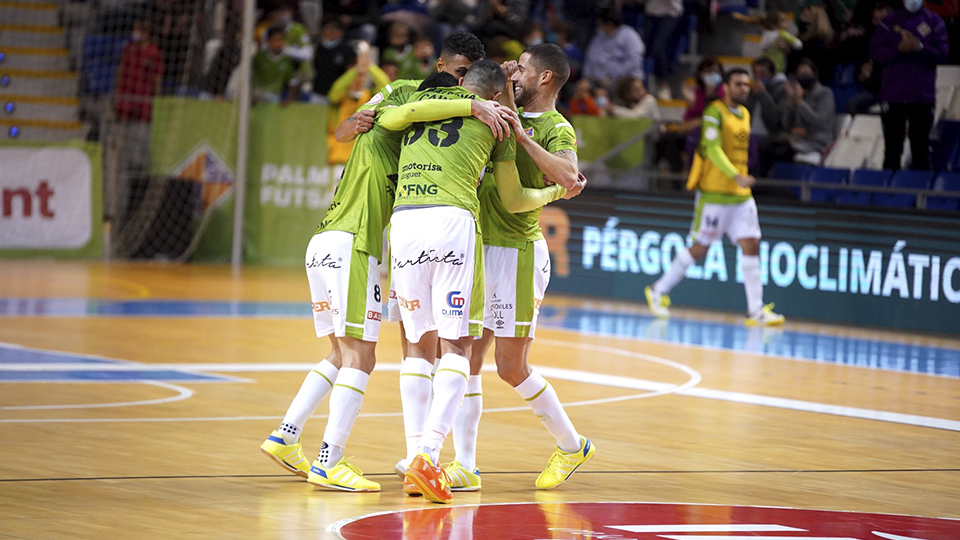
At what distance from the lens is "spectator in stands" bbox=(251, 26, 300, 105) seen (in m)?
20.5

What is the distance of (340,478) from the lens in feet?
20.5

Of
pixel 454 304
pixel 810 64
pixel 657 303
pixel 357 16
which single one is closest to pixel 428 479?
pixel 454 304

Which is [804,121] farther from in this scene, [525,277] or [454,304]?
[454,304]

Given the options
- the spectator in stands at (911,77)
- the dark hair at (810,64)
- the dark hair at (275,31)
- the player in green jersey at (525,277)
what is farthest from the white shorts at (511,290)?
the dark hair at (275,31)

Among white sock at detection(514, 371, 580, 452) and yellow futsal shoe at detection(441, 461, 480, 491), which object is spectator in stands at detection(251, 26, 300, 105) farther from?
yellow futsal shoe at detection(441, 461, 480, 491)

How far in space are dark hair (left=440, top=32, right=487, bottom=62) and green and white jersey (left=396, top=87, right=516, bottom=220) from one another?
35cm

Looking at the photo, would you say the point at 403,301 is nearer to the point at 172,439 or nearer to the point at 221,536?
the point at 221,536

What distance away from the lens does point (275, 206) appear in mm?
20375

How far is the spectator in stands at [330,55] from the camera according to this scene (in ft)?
64.0

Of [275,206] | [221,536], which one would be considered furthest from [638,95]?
[221,536]

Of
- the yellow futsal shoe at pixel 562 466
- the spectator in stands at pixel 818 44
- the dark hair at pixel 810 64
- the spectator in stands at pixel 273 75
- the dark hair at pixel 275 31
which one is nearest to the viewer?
the yellow futsal shoe at pixel 562 466

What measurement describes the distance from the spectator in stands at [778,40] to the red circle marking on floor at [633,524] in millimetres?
12855

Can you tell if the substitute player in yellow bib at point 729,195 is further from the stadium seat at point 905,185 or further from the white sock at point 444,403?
the white sock at point 444,403

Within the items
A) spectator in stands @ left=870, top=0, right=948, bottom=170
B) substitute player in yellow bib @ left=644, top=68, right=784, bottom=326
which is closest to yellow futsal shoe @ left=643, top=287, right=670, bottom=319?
substitute player in yellow bib @ left=644, top=68, right=784, bottom=326
